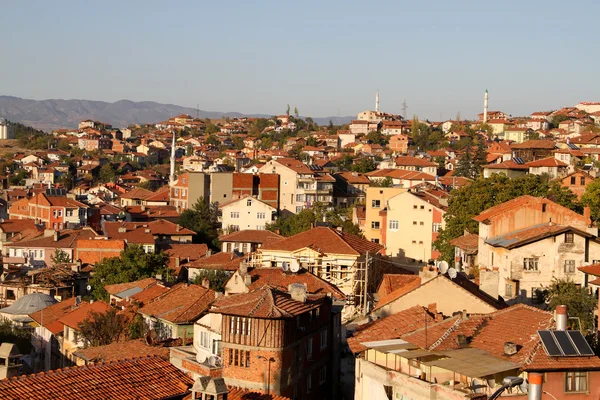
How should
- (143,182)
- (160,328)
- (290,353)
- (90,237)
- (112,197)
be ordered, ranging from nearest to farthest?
(290,353) < (160,328) < (90,237) < (112,197) < (143,182)

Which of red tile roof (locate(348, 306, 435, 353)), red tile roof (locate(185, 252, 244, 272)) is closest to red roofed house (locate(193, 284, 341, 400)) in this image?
red tile roof (locate(348, 306, 435, 353))

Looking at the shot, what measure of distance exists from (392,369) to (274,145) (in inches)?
4479

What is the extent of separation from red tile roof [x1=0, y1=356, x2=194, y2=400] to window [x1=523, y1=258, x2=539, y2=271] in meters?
16.9

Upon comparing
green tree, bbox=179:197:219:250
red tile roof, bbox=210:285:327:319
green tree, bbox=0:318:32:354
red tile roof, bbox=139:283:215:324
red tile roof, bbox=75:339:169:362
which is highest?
red tile roof, bbox=210:285:327:319

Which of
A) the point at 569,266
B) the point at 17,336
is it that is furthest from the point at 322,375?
the point at 17,336

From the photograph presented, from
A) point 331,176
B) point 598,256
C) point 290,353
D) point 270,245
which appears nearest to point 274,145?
point 331,176

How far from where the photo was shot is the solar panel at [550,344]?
1642cm

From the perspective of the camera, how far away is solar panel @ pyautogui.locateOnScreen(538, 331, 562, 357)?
1642 centimetres

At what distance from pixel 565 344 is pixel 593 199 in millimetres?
29001

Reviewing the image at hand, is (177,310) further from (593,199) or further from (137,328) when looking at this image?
(593,199)

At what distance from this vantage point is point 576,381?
53.9 ft

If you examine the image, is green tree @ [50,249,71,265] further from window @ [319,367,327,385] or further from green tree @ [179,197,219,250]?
window @ [319,367,327,385]

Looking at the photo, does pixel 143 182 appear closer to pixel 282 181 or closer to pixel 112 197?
pixel 112 197

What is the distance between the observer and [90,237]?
5750 cm
